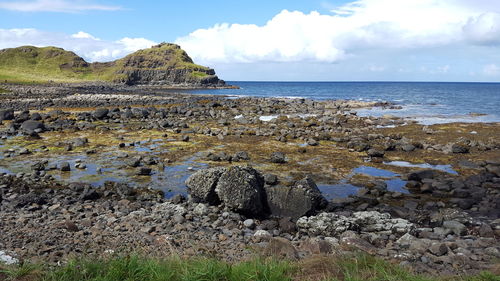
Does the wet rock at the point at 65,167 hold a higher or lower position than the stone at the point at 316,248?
lower

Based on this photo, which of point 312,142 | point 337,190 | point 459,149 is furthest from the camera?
point 312,142

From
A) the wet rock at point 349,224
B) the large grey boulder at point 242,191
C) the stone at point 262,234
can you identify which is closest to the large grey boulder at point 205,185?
the large grey boulder at point 242,191

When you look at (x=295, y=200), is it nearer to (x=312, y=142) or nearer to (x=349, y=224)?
(x=349, y=224)

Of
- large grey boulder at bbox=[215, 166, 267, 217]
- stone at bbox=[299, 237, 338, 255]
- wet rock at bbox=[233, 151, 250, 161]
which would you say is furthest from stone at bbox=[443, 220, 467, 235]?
wet rock at bbox=[233, 151, 250, 161]

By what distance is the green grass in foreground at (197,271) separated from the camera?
6.47m

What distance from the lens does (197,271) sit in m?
6.59

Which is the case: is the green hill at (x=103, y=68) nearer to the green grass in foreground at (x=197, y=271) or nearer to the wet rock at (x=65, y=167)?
the wet rock at (x=65, y=167)

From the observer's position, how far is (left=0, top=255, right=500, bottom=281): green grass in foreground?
647cm

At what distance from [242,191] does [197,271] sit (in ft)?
26.3

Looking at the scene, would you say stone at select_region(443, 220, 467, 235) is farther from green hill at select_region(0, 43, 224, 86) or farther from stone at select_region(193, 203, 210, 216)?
green hill at select_region(0, 43, 224, 86)

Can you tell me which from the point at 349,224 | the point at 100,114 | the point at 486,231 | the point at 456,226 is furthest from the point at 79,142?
the point at 486,231

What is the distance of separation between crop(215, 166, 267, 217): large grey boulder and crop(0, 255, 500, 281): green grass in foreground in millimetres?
7225

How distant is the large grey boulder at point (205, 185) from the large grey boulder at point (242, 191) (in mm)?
314

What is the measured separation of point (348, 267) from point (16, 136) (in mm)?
33985
